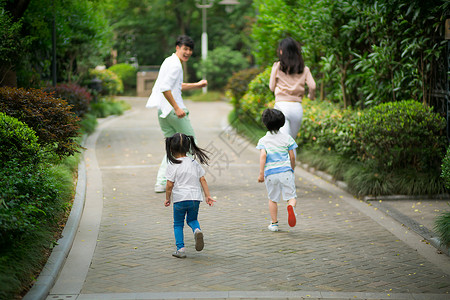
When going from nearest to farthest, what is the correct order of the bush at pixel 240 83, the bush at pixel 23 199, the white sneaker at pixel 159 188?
the bush at pixel 23 199, the white sneaker at pixel 159 188, the bush at pixel 240 83

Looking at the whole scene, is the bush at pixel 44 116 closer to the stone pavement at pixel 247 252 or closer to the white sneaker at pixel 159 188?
the stone pavement at pixel 247 252

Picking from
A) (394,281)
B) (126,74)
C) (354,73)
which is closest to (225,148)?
(354,73)

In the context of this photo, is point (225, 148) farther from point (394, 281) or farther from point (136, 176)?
point (394, 281)

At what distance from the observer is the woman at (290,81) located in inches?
327

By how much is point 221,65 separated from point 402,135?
33.8 metres

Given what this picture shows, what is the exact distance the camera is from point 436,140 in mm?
8672

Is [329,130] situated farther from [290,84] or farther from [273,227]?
[273,227]

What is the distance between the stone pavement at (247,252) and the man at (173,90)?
108 cm

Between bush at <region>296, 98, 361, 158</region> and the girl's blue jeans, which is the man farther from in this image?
bush at <region>296, 98, 361, 158</region>

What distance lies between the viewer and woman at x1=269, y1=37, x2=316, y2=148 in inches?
327

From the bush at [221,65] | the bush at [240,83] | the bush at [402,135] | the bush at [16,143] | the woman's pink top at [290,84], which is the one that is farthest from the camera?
the bush at [221,65]

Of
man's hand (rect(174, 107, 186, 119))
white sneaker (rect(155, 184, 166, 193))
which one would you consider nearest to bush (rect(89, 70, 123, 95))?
white sneaker (rect(155, 184, 166, 193))

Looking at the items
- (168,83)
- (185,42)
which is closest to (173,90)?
(168,83)

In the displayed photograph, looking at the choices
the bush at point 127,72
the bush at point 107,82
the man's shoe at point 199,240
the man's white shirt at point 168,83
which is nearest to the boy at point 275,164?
the man's shoe at point 199,240
